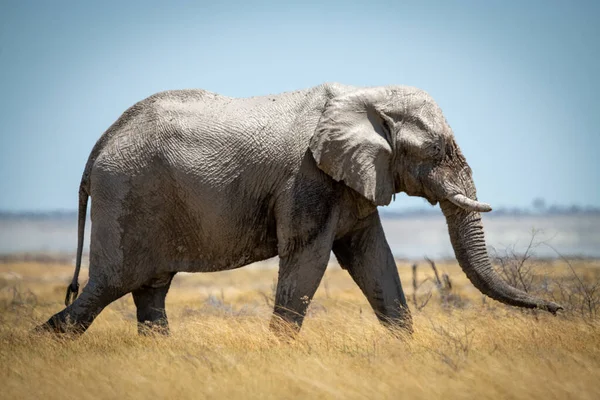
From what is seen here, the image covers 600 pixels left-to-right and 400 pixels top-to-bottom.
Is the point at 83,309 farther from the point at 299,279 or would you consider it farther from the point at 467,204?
the point at 467,204

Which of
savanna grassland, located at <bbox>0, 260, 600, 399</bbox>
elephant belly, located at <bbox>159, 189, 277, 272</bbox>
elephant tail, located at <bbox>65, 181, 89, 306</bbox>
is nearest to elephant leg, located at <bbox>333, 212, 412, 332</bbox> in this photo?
savanna grassland, located at <bbox>0, 260, 600, 399</bbox>

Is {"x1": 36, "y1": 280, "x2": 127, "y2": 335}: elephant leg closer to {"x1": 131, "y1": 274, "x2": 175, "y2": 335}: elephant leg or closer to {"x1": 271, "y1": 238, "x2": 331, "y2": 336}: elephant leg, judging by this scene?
{"x1": 131, "y1": 274, "x2": 175, "y2": 335}: elephant leg

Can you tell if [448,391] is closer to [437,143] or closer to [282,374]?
[282,374]

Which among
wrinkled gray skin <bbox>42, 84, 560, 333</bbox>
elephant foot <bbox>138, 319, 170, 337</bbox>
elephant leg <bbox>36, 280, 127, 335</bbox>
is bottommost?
elephant foot <bbox>138, 319, 170, 337</bbox>

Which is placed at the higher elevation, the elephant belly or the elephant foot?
the elephant belly

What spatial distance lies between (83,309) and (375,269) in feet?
11.6

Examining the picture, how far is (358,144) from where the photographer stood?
11039mm

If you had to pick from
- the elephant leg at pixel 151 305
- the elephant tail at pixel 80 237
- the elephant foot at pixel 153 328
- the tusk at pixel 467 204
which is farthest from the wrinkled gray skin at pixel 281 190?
the elephant tail at pixel 80 237

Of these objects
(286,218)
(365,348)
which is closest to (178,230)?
(286,218)

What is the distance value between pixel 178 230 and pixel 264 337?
5.84 feet

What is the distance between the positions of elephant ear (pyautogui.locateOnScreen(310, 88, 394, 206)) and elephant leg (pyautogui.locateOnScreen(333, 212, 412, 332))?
721 millimetres

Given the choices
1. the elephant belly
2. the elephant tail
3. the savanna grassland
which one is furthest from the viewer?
the elephant tail

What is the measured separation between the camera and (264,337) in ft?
35.1

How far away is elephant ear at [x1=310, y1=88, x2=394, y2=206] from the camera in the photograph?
1086cm
